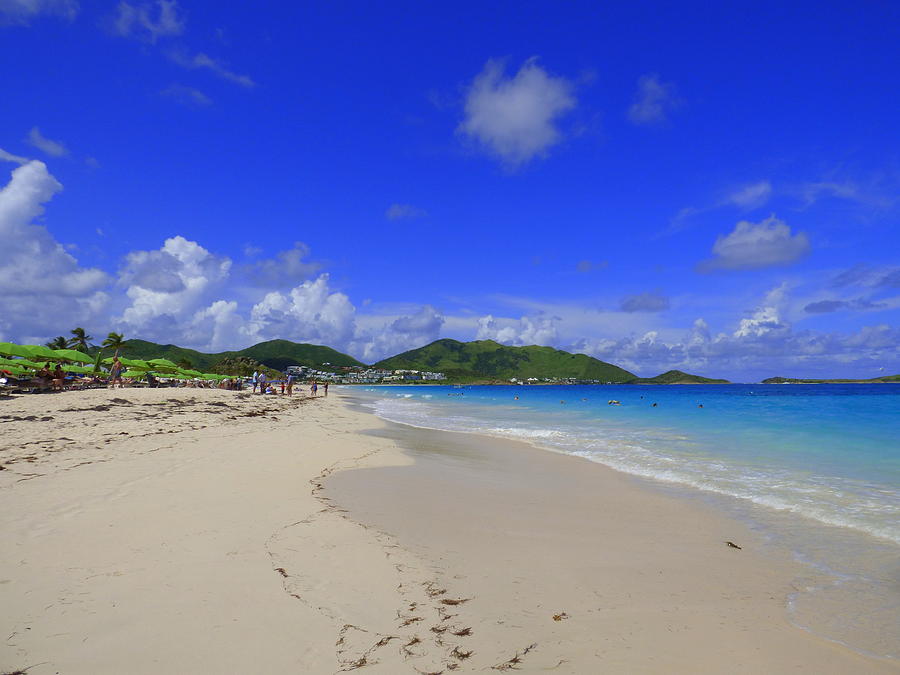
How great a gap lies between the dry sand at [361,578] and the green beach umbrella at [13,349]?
26016 mm

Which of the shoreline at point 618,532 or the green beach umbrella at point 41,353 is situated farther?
the green beach umbrella at point 41,353

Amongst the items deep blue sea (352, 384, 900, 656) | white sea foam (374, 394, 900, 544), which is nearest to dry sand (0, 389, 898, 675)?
deep blue sea (352, 384, 900, 656)

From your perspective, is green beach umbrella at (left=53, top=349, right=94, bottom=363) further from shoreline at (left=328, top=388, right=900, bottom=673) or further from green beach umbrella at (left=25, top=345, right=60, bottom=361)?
shoreline at (left=328, top=388, right=900, bottom=673)

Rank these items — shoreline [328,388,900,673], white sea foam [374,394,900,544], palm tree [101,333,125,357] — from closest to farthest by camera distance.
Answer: shoreline [328,388,900,673]
white sea foam [374,394,900,544]
palm tree [101,333,125,357]

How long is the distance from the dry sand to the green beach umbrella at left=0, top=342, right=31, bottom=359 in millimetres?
26016

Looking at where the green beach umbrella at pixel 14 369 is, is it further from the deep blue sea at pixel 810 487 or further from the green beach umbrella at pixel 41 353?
the deep blue sea at pixel 810 487

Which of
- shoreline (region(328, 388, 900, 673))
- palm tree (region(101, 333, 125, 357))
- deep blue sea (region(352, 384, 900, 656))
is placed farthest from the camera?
palm tree (region(101, 333, 125, 357))

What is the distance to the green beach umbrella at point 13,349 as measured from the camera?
2859 centimetres

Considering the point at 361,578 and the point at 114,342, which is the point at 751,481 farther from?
the point at 114,342

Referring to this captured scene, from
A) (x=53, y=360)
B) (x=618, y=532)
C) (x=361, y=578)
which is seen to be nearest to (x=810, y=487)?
(x=618, y=532)

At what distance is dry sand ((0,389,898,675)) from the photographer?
11.7 ft

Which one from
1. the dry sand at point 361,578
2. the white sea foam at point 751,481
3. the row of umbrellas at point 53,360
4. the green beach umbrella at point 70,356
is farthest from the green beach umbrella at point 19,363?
the white sea foam at point 751,481

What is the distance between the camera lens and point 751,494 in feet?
33.1

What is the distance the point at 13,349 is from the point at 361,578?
36904 mm
